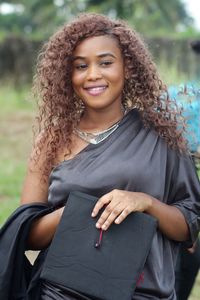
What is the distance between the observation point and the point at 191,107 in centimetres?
340

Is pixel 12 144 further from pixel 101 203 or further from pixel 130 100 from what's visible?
pixel 101 203

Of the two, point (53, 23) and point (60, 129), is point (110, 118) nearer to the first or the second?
point (60, 129)

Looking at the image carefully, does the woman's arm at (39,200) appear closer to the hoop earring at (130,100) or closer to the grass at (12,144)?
the hoop earring at (130,100)

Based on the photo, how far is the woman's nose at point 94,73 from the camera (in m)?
2.79

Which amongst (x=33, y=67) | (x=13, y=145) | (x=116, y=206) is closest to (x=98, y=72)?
(x=116, y=206)

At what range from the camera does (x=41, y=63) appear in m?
3.07

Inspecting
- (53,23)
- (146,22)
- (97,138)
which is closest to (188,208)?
(97,138)

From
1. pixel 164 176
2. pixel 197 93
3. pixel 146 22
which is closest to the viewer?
pixel 164 176

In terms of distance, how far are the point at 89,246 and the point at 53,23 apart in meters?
28.9

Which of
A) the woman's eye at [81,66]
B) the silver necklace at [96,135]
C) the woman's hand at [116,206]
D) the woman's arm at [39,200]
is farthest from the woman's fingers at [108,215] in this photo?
the woman's eye at [81,66]

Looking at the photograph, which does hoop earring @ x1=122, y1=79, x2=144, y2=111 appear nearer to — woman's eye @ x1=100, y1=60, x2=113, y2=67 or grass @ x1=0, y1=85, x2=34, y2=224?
woman's eye @ x1=100, y1=60, x2=113, y2=67

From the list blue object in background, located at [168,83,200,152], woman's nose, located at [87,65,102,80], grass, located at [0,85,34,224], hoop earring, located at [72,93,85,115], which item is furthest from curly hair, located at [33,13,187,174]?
grass, located at [0,85,34,224]

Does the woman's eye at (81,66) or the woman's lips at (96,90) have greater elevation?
the woman's eye at (81,66)

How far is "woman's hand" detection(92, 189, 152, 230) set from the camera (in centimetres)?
253
